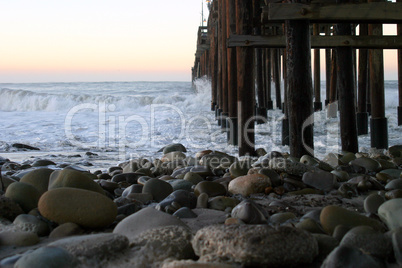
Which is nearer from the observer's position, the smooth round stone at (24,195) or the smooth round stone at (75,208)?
the smooth round stone at (75,208)

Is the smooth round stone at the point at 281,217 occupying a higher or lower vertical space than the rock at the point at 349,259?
lower

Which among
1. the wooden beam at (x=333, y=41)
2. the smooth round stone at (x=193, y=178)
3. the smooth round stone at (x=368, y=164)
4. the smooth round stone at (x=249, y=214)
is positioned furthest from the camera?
the wooden beam at (x=333, y=41)

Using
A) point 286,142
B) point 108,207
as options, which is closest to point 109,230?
point 108,207

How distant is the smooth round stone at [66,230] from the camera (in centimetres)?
201

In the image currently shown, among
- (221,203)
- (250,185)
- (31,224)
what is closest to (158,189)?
(221,203)

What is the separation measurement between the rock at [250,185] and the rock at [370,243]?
1227 millimetres

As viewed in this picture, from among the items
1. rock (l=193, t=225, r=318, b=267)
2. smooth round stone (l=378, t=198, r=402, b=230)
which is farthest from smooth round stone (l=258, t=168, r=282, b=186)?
rock (l=193, t=225, r=318, b=267)

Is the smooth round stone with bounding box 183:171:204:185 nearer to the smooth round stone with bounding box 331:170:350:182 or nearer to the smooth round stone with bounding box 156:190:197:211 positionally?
the smooth round stone with bounding box 156:190:197:211

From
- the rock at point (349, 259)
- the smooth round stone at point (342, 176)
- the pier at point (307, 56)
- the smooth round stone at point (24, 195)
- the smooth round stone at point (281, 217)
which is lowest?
the smooth round stone at point (281, 217)

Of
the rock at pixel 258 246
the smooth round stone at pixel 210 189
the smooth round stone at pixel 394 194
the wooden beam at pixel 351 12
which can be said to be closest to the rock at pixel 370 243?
the rock at pixel 258 246

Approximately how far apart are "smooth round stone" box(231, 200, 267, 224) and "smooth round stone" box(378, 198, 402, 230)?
1.68 feet

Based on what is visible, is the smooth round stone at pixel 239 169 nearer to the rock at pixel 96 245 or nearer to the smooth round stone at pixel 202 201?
the smooth round stone at pixel 202 201

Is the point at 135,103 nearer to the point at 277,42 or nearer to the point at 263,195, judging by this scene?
the point at 277,42

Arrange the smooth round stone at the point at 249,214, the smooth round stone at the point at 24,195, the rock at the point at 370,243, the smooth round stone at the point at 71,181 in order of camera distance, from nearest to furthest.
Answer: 1. the rock at the point at 370,243
2. the smooth round stone at the point at 249,214
3. the smooth round stone at the point at 24,195
4. the smooth round stone at the point at 71,181
